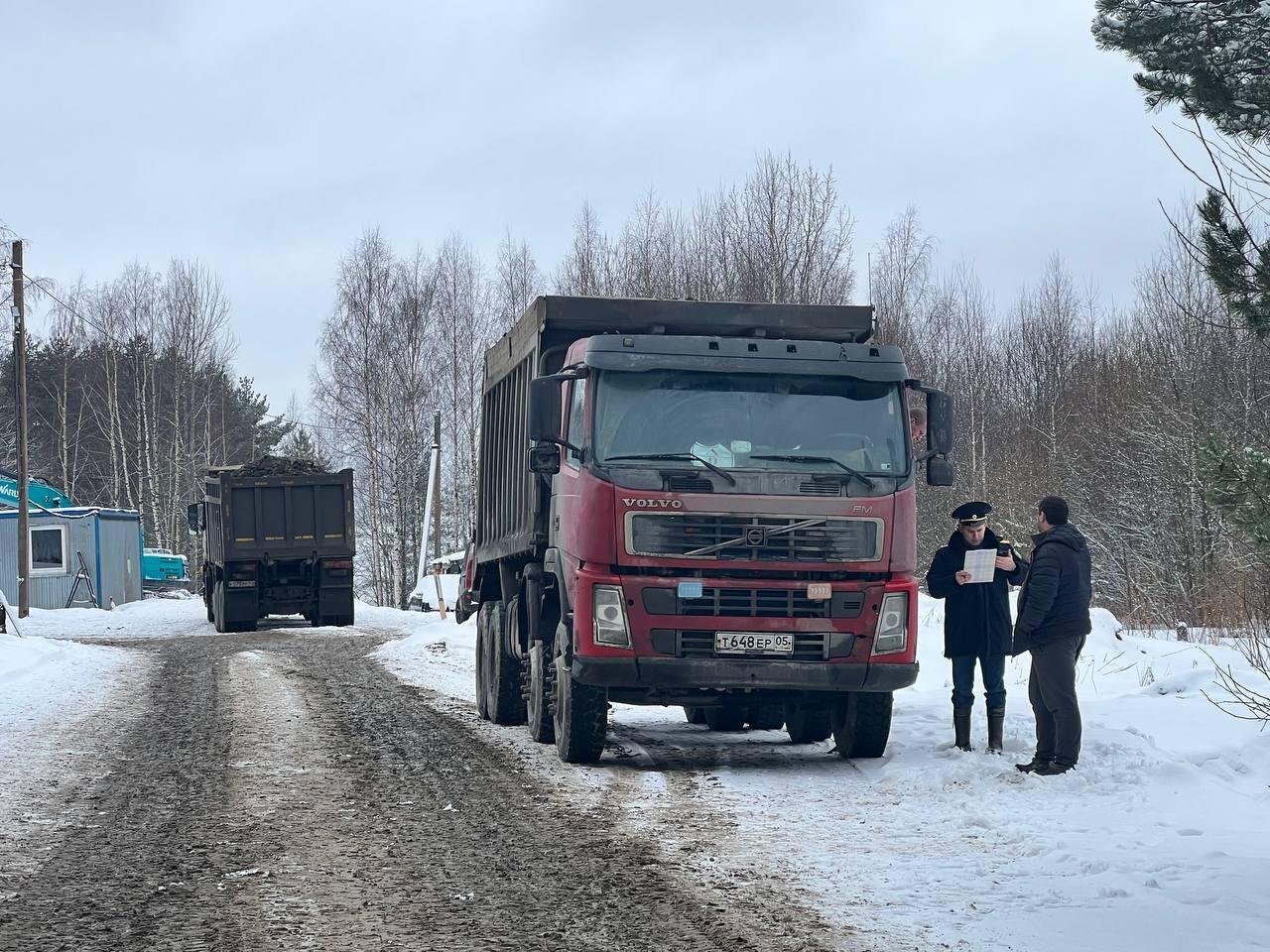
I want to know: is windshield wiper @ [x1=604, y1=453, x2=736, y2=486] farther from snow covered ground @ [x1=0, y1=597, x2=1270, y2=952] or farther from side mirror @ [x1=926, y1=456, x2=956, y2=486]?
snow covered ground @ [x1=0, y1=597, x2=1270, y2=952]

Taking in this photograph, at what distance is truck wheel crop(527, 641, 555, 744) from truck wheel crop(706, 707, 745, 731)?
6.10 feet

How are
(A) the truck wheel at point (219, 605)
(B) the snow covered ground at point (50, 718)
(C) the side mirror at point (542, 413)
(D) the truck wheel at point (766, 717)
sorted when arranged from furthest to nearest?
1. (A) the truck wheel at point (219, 605)
2. (D) the truck wheel at point (766, 717)
3. (C) the side mirror at point (542, 413)
4. (B) the snow covered ground at point (50, 718)

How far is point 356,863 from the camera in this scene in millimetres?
6641

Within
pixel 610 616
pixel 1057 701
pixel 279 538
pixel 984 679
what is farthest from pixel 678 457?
pixel 279 538

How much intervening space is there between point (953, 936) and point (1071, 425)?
88.8 ft

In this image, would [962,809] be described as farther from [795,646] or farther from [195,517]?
[195,517]

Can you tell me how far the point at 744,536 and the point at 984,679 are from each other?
6.49 ft

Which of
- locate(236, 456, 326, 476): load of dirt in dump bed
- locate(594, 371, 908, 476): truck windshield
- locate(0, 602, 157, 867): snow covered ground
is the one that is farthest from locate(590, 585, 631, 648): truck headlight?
locate(236, 456, 326, 476): load of dirt in dump bed

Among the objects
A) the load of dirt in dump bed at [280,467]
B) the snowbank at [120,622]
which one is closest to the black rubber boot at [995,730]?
the load of dirt in dump bed at [280,467]

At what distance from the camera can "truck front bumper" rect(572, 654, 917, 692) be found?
9297 millimetres

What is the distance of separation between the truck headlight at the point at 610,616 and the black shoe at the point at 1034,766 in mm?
2562

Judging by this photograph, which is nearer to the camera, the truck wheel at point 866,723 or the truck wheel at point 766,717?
the truck wheel at point 866,723

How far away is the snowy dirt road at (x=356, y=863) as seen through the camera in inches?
212

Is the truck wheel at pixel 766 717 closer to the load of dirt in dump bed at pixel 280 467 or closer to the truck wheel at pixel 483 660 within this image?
the truck wheel at pixel 483 660
